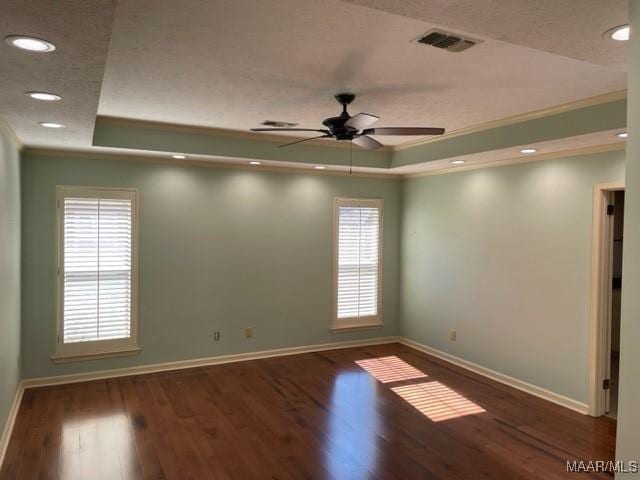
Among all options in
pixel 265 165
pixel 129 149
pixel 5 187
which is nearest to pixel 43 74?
pixel 5 187

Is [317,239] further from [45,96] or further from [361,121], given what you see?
[45,96]

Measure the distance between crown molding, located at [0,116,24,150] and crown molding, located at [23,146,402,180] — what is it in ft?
1.09

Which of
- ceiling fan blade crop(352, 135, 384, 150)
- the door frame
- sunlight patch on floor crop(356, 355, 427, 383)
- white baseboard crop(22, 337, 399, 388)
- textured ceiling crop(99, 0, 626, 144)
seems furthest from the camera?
sunlight patch on floor crop(356, 355, 427, 383)

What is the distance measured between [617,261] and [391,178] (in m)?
3.01

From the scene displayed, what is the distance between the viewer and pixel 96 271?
199 inches

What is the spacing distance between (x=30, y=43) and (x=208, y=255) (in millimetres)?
3955

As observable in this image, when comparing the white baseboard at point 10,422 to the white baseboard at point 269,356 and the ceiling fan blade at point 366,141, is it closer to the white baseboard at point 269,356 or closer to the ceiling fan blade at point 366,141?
the white baseboard at point 269,356

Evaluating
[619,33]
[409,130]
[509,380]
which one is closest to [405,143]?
[409,130]

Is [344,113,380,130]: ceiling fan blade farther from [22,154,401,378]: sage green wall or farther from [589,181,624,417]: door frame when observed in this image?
[22,154,401,378]: sage green wall

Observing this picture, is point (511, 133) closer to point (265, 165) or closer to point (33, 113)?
point (265, 165)

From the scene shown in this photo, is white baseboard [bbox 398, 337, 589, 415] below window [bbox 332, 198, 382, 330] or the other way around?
below

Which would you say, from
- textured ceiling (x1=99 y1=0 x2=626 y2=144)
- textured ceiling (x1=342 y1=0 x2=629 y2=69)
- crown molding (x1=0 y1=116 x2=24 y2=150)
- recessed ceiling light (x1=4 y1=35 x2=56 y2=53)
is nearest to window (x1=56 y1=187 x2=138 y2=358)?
crown molding (x1=0 y1=116 x2=24 y2=150)

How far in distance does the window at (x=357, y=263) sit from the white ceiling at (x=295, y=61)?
214 cm

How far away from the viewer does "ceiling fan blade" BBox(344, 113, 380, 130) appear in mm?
3137
